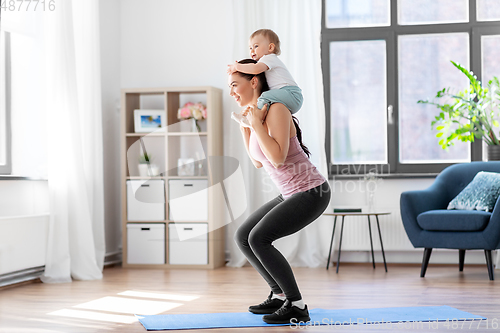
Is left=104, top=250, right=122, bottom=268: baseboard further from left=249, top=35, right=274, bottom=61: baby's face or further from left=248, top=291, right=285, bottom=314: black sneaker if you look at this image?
left=249, top=35, right=274, bottom=61: baby's face

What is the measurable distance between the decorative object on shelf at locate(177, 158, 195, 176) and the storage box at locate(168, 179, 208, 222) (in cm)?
8

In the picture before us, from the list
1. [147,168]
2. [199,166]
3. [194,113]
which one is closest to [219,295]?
[199,166]

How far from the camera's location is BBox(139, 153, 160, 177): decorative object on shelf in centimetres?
509

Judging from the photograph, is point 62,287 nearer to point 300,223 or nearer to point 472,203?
point 300,223

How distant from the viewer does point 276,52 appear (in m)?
2.91

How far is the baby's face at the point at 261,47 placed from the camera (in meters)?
2.87

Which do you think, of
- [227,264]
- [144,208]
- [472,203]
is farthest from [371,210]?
[144,208]

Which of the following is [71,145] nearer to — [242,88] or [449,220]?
[242,88]

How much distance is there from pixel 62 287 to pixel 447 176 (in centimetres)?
299

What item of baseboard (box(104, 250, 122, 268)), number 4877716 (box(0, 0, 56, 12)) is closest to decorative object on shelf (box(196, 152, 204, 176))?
baseboard (box(104, 250, 122, 268))

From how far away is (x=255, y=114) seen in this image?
254cm

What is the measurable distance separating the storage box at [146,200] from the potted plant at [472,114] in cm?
231

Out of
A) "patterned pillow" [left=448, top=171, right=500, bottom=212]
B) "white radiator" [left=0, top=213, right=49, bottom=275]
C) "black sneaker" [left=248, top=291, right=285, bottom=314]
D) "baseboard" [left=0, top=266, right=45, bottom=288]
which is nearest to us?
"black sneaker" [left=248, top=291, right=285, bottom=314]

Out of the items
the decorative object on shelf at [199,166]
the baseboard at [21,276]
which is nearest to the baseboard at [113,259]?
the baseboard at [21,276]
